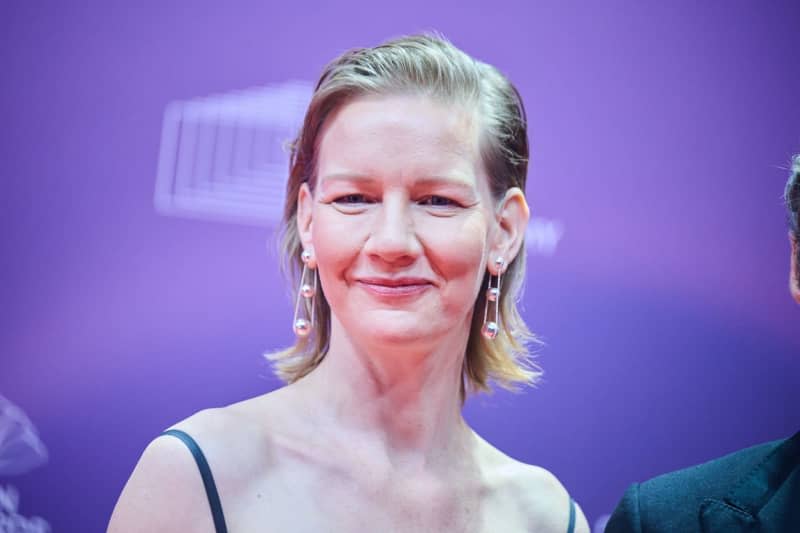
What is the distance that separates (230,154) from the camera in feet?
9.02

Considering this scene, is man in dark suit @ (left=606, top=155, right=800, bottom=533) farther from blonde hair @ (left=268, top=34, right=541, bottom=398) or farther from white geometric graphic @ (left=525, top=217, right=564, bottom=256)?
white geometric graphic @ (left=525, top=217, right=564, bottom=256)

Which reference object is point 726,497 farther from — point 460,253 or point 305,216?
point 305,216

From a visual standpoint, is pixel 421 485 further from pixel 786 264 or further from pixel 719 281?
pixel 786 264

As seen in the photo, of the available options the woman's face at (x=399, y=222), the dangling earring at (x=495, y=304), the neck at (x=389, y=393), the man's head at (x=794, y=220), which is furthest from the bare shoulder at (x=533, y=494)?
the man's head at (x=794, y=220)

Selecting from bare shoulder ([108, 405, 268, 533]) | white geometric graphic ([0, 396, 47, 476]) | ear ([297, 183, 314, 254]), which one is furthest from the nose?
white geometric graphic ([0, 396, 47, 476])

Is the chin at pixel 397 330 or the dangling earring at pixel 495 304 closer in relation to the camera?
the chin at pixel 397 330

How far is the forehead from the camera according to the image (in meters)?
2.03

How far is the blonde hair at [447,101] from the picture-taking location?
7.02ft

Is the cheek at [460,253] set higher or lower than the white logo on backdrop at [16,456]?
higher

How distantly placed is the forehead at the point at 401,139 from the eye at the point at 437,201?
6 centimetres

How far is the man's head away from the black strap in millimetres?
1072

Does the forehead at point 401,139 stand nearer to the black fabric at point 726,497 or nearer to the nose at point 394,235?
the nose at point 394,235

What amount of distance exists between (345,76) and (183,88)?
727 mm

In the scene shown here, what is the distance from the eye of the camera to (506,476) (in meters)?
2.33
